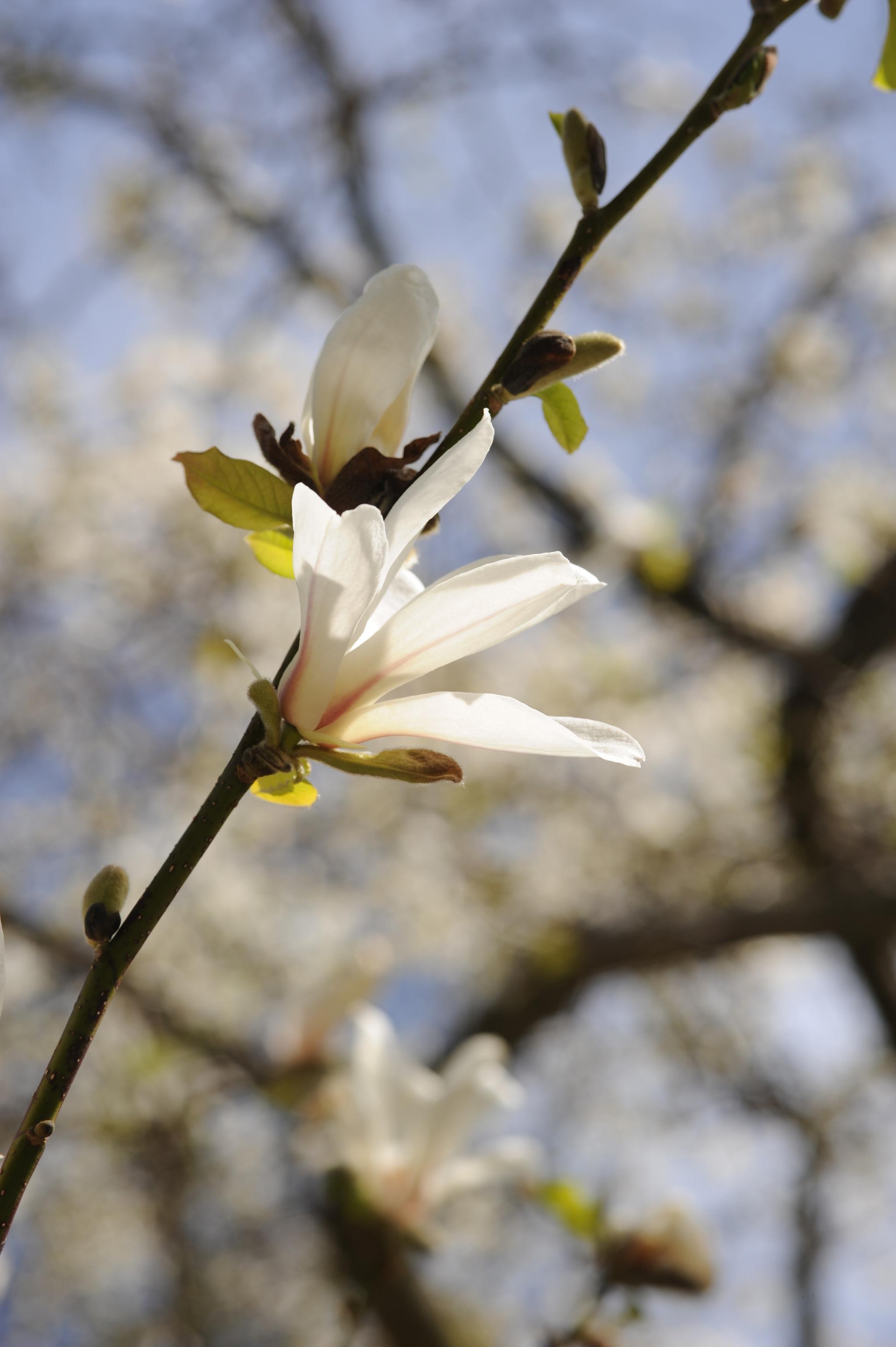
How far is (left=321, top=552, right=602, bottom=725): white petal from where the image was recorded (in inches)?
15.0

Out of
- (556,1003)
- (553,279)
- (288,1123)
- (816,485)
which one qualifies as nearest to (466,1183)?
(553,279)

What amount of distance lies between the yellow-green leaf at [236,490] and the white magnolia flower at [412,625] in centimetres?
6

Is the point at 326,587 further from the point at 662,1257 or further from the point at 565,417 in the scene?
the point at 662,1257

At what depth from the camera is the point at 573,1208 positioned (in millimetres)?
852

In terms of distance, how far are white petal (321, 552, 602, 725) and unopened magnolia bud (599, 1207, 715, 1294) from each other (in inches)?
24.0

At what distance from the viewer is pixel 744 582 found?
3832mm

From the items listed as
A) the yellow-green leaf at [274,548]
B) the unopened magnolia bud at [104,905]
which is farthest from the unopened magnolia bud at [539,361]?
the unopened magnolia bud at [104,905]

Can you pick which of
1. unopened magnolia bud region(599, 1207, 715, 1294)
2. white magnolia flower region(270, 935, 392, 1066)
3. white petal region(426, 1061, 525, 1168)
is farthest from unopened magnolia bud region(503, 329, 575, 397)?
white magnolia flower region(270, 935, 392, 1066)

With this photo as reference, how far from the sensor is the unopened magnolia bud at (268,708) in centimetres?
36

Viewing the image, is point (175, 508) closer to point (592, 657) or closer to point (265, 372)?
point (265, 372)

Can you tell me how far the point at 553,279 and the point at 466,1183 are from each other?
979mm

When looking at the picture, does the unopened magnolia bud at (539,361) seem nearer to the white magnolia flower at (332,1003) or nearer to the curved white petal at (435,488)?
the curved white petal at (435,488)

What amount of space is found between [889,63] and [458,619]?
0.38 meters

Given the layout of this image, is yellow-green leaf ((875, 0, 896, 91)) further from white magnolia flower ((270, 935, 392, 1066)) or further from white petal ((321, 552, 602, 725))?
white magnolia flower ((270, 935, 392, 1066))
